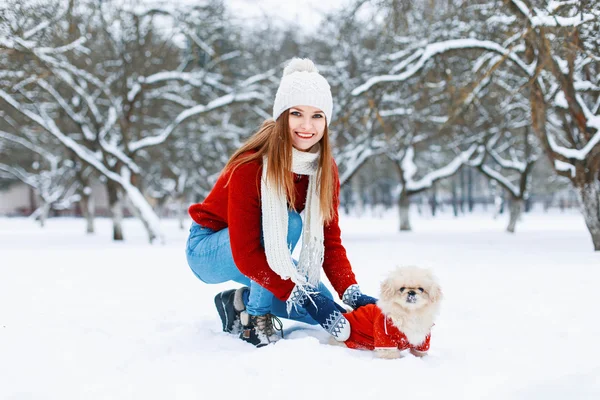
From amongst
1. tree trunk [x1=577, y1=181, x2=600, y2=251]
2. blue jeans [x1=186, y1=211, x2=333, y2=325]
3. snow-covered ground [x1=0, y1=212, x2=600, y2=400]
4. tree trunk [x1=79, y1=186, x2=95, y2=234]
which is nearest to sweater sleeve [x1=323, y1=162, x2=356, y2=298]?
blue jeans [x1=186, y1=211, x2=333, y2=325]

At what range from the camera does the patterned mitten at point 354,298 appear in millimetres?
3208

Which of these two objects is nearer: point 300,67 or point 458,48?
point 300,67

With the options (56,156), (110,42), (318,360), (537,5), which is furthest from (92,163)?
(56,156)

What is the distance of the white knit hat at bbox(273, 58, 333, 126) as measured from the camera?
289cm

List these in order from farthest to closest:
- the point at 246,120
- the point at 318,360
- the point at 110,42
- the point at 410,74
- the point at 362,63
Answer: the point at 246,120, the point at 362,63, the point at 110,42, the point at 410,74, the point at 318,360

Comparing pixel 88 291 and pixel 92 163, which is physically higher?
pixel 92 163

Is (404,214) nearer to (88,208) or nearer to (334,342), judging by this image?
(88,208)

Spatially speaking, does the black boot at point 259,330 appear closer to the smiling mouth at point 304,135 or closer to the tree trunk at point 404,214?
the smiling mouth at point 304,135

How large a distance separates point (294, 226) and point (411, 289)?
0.81 meters

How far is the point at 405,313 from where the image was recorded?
9.13ft

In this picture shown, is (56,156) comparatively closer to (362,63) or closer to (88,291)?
(362,63)

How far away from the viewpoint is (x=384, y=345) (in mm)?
2766

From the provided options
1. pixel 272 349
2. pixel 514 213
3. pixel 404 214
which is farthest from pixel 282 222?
pixel 404 214

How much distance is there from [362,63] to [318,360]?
1351 centimetres
